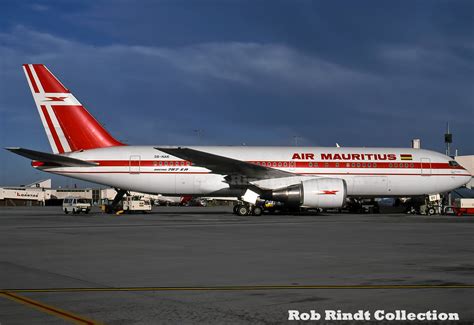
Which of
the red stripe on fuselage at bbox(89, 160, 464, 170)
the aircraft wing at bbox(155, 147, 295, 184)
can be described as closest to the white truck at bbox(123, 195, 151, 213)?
the red stripe on fuselage at bbox(89, 160, 464, 170)

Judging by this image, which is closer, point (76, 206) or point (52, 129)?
point (52, 129)

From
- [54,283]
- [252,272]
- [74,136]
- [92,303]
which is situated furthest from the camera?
[74,136]

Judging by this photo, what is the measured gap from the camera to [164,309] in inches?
267

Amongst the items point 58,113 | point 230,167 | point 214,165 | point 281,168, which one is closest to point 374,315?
point 230,167

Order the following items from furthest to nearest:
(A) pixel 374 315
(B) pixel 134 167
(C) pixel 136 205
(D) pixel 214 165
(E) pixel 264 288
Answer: (C) pixel 136 205
(B) pixel 134 167
(D) pixel 214 165
(E) pixel 264 288
(A) pixel 374 315

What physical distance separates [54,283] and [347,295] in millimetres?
4494

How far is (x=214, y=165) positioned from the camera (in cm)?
3491

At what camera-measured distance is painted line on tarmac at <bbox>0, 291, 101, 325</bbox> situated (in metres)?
6.15

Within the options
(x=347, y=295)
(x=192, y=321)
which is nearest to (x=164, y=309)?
(x=192, y=321)

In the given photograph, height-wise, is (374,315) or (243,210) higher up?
(243,210)

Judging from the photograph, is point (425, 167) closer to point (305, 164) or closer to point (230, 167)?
point (305, 164)

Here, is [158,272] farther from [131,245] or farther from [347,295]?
[131,245]

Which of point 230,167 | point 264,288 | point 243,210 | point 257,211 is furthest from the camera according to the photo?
point 243,210

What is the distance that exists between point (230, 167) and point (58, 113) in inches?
476
